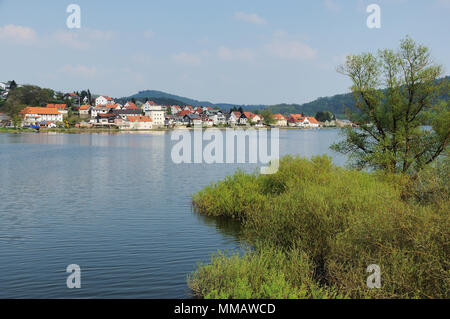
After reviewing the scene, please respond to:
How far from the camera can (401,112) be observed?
31641 millimetres

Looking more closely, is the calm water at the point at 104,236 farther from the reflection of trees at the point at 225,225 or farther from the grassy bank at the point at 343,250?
the grassy bank at the point at 343,250

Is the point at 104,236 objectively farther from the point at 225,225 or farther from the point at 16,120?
the point at 16,120

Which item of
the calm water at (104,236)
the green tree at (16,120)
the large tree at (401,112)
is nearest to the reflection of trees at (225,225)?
the calm water at (104,236)

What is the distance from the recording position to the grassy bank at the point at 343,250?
38.0 ft

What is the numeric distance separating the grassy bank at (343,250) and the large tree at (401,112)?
1211 cm

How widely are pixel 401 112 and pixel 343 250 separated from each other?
2201cm

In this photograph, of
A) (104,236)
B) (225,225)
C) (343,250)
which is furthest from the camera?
(225,225)

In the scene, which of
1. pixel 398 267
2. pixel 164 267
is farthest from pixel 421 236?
pixel 164 267

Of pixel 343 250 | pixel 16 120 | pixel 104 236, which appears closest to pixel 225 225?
pixel 104 236

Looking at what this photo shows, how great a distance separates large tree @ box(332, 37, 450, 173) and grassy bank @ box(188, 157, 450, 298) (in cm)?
1211

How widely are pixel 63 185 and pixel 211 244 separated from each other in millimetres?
26722

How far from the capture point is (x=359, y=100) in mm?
33531

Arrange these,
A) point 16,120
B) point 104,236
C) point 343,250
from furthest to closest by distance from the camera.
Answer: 1. point 16,120
2. point 104,236
3. point 343,250

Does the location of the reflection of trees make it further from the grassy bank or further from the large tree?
the large tree
